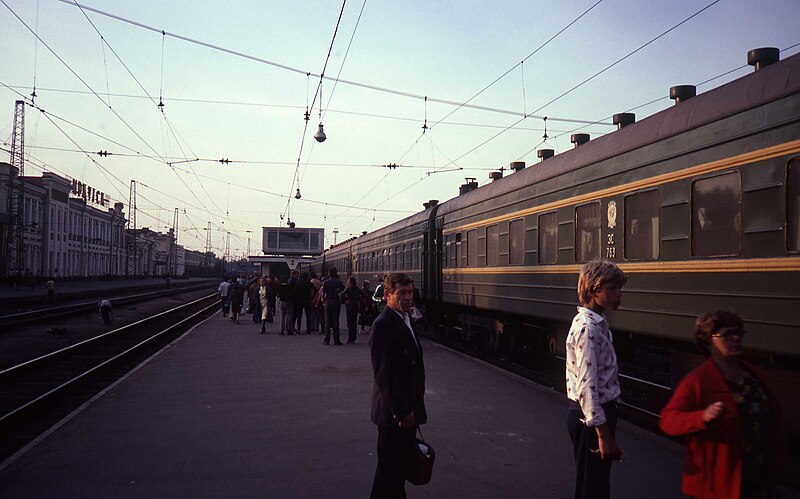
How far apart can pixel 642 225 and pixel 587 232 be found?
1550mm

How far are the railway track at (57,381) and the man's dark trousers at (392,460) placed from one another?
15.7 ft

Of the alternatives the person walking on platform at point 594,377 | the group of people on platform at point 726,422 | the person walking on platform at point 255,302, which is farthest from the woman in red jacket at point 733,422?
the person walking on platform at point 255,302

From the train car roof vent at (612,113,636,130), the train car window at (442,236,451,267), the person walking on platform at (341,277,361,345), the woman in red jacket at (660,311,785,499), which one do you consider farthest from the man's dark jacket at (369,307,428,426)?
the train car window at (442,236,451,267)

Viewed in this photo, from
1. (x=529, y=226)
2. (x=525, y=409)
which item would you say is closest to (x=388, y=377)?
(x=525, y=409)

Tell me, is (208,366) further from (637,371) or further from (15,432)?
(637,371)

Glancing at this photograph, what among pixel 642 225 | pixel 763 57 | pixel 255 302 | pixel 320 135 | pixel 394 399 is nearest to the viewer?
pixel 394 399

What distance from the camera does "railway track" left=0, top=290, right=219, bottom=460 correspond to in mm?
8898

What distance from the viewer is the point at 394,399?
4.60m

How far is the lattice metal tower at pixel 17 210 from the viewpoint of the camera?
57125 millimetres

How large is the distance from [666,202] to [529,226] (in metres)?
4.41

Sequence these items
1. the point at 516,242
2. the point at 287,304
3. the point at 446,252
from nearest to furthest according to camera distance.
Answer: the point at 516,242, the point at 446,252, the point at 287,304

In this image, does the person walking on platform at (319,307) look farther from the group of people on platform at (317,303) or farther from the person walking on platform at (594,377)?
the person walking on platform at (594,377)

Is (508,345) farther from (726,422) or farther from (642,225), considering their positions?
(726,422)

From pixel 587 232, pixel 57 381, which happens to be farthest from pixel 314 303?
pixel 587 232
